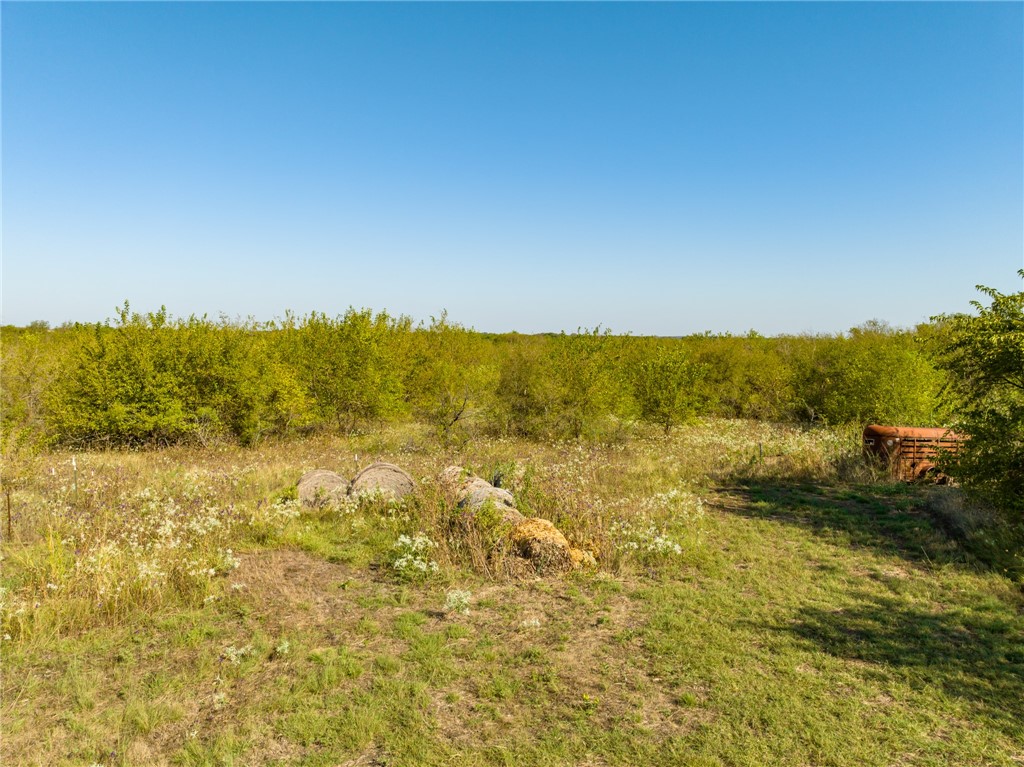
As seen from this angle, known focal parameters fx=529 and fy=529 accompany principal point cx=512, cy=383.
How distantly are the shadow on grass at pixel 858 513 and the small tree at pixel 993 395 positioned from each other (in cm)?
111

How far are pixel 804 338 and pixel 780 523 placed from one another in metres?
25.3

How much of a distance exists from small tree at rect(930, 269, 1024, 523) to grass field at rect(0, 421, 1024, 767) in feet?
3.88

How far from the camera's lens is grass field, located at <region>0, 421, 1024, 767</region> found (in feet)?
13.4

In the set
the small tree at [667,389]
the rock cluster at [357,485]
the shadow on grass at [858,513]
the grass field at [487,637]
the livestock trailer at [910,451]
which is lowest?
the grass field at [487,637]

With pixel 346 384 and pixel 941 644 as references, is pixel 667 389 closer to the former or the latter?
pixel 346 384

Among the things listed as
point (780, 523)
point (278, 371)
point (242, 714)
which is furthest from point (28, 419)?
point (780, 523)

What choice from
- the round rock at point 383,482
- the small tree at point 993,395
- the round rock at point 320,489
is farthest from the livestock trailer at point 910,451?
the round rock at point 320,489

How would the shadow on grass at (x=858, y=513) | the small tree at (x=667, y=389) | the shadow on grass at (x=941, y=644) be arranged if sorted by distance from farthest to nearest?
the small tree at (x=667, y=389)
the shadow on grass at (x=858, y=513)
the shadow on grass at (x=941, y=644)

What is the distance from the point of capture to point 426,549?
7730 millimetres

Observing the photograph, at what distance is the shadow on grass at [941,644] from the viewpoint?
4648 mm

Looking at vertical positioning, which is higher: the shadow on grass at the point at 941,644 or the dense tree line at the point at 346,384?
the dense tree line at the point at 346,384

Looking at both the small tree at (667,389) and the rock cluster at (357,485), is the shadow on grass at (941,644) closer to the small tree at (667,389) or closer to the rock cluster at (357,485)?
the rock cluster at (357,485)

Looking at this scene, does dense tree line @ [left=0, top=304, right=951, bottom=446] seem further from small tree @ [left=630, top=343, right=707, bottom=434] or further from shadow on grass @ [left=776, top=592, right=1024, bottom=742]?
shadow on grass @ [left=776, top=592, right=1024, bottom=742]

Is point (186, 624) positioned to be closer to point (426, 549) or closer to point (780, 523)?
point (426, 549)
